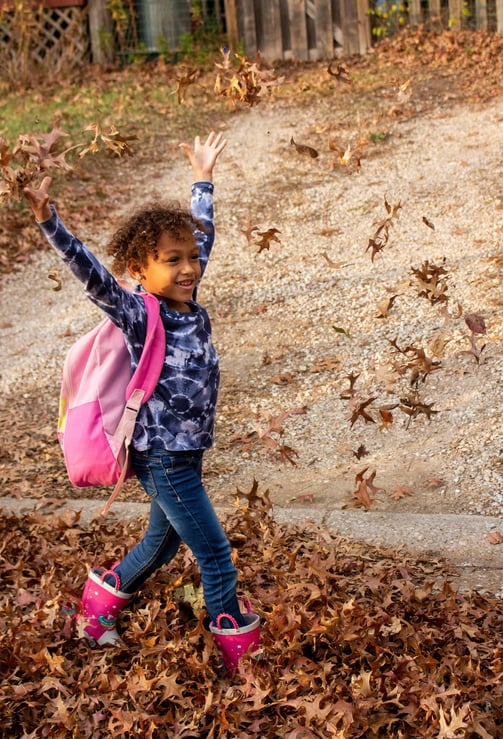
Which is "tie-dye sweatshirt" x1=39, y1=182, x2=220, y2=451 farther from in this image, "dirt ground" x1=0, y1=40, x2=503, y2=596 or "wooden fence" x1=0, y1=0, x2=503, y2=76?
"wooden fence" x1=0, y1=0, x2=503, y2=76

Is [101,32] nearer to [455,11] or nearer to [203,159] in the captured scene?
[455,11]

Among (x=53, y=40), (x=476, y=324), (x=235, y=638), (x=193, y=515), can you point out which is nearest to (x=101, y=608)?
(x=235, y=638)

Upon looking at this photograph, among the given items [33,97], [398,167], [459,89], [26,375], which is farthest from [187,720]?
[33,97]

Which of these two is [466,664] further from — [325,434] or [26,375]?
[26,375]

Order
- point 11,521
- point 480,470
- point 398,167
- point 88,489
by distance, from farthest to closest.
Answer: point 398,167 → point 88,489 → point 480,470 → point 11,521

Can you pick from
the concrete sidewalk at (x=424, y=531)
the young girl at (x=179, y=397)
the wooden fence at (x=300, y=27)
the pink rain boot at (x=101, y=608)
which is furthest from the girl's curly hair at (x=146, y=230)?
the wooden fence at (x=300, y=27)

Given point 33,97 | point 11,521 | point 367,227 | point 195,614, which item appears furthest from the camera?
point 33,97

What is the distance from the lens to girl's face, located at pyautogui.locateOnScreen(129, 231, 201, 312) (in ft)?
10.2

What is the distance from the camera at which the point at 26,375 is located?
23.5ft

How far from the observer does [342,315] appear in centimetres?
733

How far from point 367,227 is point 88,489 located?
4554 mm

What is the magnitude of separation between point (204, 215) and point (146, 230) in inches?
16.9

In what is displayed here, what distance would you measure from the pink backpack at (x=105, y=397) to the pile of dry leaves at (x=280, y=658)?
73cm

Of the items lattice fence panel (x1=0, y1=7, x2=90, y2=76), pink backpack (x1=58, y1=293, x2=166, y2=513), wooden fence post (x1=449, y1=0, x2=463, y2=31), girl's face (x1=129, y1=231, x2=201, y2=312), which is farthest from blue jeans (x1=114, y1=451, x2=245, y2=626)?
lattice fence panel (x1=0, y1=7, x2=90, y2=76)
